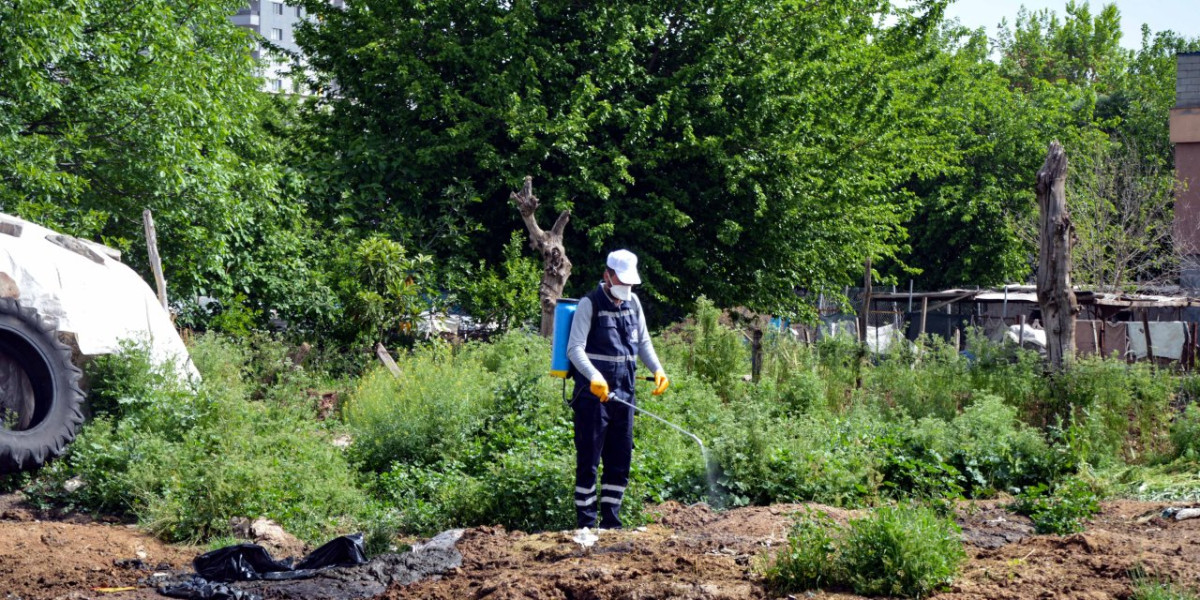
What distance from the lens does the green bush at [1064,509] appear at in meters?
7.46

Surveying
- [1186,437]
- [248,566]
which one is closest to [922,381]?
[1186,437]

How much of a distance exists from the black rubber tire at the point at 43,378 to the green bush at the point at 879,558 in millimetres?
6832

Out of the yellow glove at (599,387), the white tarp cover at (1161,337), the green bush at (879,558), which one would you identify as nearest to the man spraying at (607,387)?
the yellow glove at (599,387)

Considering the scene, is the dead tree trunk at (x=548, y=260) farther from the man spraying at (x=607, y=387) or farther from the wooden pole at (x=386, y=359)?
the man spraying at (x=607, y=387)

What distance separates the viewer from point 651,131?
63.8 feet

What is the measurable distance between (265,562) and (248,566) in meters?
0.13

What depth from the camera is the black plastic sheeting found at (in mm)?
6508

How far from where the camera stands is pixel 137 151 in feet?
50.5

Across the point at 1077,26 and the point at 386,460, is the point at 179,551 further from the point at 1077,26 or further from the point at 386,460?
the point at 1077,26

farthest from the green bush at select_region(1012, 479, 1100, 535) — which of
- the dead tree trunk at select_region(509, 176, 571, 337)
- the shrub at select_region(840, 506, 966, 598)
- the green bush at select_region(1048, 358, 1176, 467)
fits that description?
the dead tree trunk at select_region(509, 176, 571, 337)

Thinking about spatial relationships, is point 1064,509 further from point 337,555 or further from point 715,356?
point 715,356

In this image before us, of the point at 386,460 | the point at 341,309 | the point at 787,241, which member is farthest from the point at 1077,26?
the point at 386,460

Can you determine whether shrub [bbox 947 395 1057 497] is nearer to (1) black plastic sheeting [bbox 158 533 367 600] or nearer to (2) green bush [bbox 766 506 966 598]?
(2) green bush [bbox 766 506 966 598]

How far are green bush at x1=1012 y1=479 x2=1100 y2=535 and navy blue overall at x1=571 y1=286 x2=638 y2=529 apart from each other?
276cm
